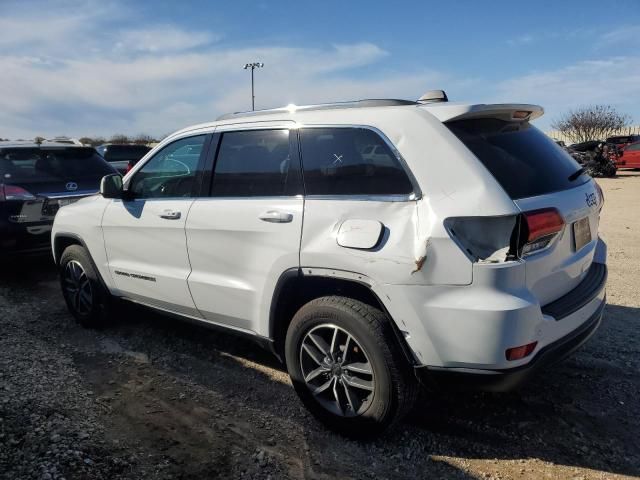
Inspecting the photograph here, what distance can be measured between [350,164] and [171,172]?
5.56 feet

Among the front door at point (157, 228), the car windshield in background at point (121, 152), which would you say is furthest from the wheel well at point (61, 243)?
the car windshield in background at point (121, 152)

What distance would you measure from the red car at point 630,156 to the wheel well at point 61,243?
24284 millimetres

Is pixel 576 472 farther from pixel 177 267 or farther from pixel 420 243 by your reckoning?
pixel 177 267

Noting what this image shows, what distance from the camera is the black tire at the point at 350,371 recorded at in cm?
261

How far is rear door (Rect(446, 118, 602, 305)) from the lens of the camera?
2.47 meters

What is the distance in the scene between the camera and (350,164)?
9.35ft

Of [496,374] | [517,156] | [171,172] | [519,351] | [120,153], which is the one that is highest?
[120,153]

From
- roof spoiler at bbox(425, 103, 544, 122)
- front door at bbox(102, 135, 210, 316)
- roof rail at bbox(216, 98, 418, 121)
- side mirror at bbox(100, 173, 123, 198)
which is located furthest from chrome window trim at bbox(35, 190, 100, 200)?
roof spoiler at bbox(425, 103, 544, 122)

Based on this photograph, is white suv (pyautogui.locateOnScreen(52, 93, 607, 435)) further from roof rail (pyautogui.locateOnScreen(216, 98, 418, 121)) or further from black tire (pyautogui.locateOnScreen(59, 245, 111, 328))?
black tire (pyautogui.locateOnScreen(59, 245, 111, 328))

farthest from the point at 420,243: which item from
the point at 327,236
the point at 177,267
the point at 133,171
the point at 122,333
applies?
the point at 122,333

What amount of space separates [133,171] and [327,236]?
213cm

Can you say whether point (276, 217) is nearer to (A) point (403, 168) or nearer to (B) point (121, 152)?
(A) point (403, 168)

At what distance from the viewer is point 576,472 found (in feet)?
8.57

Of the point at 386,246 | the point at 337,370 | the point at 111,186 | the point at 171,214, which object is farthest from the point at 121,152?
the point at 386,246
